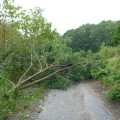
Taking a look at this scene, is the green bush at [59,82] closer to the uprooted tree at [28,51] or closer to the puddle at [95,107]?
the uprooted tree at [28,51]

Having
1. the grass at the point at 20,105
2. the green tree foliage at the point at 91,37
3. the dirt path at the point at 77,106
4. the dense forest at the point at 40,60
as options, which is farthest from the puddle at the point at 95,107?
the green tree foliage at the point at 91,37

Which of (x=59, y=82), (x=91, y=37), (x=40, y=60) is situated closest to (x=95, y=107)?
(x=59, y=82)

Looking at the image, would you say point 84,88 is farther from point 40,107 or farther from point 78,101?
point 40,107

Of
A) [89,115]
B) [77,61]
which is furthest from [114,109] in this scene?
[77,61]

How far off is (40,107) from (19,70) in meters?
3.11

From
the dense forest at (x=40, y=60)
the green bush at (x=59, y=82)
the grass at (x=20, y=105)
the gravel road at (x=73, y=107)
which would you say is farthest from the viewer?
the green bush at (x=59, y=82)

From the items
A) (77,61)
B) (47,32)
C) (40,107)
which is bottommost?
(40,107)

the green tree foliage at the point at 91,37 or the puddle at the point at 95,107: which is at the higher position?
the green tree foliage at the point at 91,37

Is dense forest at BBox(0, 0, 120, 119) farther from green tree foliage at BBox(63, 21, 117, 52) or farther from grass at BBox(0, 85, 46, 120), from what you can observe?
green tree foliage at BBox(63, 21, 117, 52)

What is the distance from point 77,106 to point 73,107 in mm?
170

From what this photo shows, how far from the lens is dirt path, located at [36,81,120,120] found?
6.46 m

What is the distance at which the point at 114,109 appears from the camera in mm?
7152

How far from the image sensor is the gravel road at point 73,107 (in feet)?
21.1

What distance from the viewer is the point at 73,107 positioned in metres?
7.33
